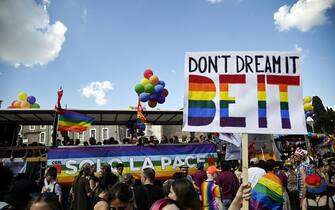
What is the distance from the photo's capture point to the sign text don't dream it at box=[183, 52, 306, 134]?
309cm

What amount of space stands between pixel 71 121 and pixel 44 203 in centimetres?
794

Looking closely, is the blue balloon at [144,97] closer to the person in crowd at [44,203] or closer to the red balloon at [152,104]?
Result: the red balloon at [152,104]

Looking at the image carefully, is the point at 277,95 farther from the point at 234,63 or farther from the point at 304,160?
the point at 304,160

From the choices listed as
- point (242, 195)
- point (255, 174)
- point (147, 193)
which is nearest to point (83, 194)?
point (147, 193)

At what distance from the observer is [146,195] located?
4324 mm

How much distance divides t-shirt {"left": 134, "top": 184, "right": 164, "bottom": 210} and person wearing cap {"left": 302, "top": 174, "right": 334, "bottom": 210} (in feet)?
7.96

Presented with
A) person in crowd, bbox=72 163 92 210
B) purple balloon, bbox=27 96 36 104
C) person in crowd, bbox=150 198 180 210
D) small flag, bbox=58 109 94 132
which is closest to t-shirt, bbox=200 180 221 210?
person in crowd, bbox=72 163 92 210

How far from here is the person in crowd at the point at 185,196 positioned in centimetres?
308

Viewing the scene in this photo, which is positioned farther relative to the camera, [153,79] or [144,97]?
[153,79]

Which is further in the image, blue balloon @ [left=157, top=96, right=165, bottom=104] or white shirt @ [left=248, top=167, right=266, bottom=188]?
blue balloon @ [left=157, top=96, right=165, bottom=104]

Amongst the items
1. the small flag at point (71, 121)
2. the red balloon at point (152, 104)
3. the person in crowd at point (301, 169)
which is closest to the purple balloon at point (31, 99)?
the small flag at point (71, 121)

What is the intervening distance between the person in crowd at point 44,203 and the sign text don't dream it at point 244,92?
1412mm

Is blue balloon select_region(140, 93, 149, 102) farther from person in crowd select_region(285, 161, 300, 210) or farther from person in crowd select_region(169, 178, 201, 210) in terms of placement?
person in crowd select_region(169, 178, 201, 210)

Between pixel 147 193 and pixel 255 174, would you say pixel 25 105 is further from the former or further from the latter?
pixel 255 174
